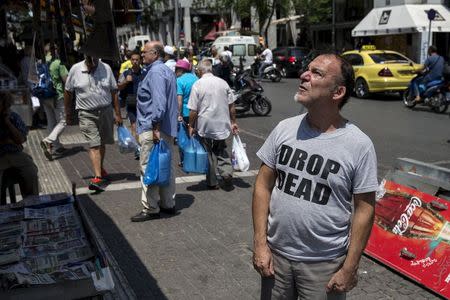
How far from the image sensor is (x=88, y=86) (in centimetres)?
694

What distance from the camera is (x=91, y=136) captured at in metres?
7.07

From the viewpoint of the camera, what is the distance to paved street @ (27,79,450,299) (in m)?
4.23

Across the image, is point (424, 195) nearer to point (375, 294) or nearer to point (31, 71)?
point (375, 294)

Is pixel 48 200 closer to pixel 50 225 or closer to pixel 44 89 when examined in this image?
pixel 50 225

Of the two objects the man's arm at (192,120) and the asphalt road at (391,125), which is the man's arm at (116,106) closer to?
the man's arm at (192,120)

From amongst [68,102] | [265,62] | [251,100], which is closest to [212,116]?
[68,102]

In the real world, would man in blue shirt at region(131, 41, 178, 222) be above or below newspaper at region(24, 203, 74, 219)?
above

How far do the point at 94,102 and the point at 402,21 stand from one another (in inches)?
871

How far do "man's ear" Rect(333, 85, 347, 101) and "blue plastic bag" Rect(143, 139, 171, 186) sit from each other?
3.25m

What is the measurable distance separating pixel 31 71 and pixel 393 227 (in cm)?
315

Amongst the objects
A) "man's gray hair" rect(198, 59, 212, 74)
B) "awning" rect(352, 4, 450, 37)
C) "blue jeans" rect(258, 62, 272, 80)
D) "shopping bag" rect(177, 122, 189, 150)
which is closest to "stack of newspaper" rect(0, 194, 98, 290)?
"shopping bag" rect(177, 122, 189, 150)

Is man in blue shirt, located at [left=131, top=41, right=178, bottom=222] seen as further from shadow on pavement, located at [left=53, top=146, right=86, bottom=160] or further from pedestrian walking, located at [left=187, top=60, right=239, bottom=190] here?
shadow on pavement, located at [left=53, top=146, right=86, bottom=160]

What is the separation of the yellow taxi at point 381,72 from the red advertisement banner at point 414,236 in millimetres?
12701

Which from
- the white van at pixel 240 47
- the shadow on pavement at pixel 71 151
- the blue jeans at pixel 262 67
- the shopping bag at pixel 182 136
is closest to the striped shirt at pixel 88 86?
the shopping bag at pixel 182 136
